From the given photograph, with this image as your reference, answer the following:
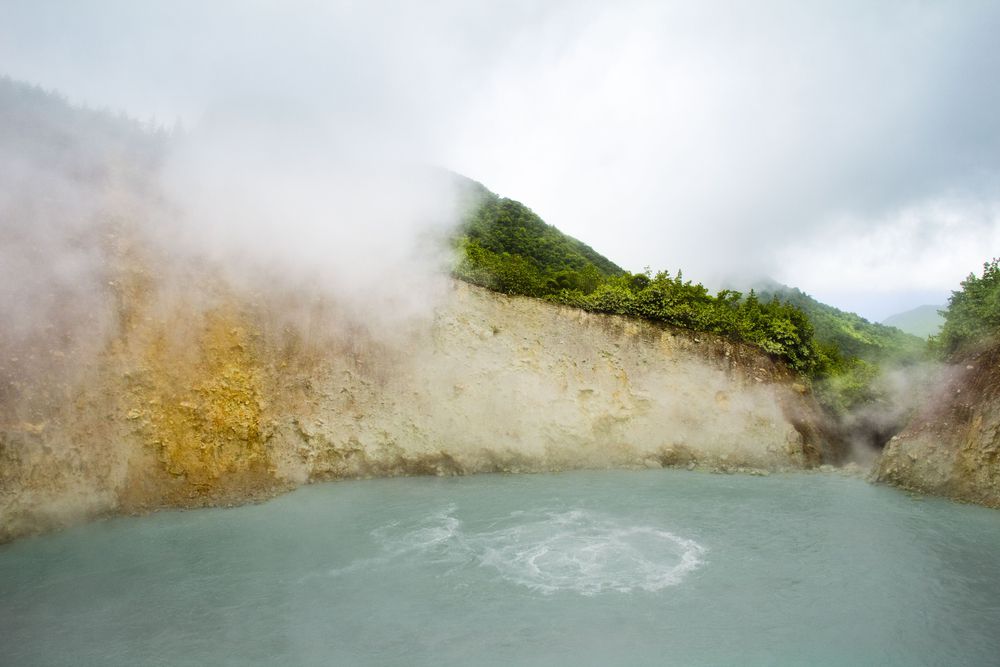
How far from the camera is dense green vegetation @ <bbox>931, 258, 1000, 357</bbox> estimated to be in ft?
59.8

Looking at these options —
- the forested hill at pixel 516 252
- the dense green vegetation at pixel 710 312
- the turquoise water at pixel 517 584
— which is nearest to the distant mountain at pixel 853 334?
the dense green vegetation at pixel 710 312

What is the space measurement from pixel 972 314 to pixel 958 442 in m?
4.82

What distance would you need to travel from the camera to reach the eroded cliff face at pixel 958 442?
16.2 metres

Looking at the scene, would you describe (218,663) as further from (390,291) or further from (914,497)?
(914,497)

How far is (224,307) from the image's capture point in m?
18.7

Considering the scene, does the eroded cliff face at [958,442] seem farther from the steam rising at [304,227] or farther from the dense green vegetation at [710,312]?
the steam rising at [304,227]

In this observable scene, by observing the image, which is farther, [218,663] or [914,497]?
[914,497]

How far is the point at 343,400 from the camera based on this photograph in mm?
19281

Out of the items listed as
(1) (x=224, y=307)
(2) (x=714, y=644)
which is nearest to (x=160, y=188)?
(1) (x=224, y=307)

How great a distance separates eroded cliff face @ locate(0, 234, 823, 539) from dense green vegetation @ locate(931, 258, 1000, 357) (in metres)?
5.23

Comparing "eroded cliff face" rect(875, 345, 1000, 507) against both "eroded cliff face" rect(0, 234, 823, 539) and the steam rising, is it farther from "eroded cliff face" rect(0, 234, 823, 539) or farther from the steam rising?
the steam rising

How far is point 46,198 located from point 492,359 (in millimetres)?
15361

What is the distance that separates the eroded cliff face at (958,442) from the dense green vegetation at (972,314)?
29.6 inches

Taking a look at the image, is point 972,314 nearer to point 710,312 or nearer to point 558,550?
point 710,312
